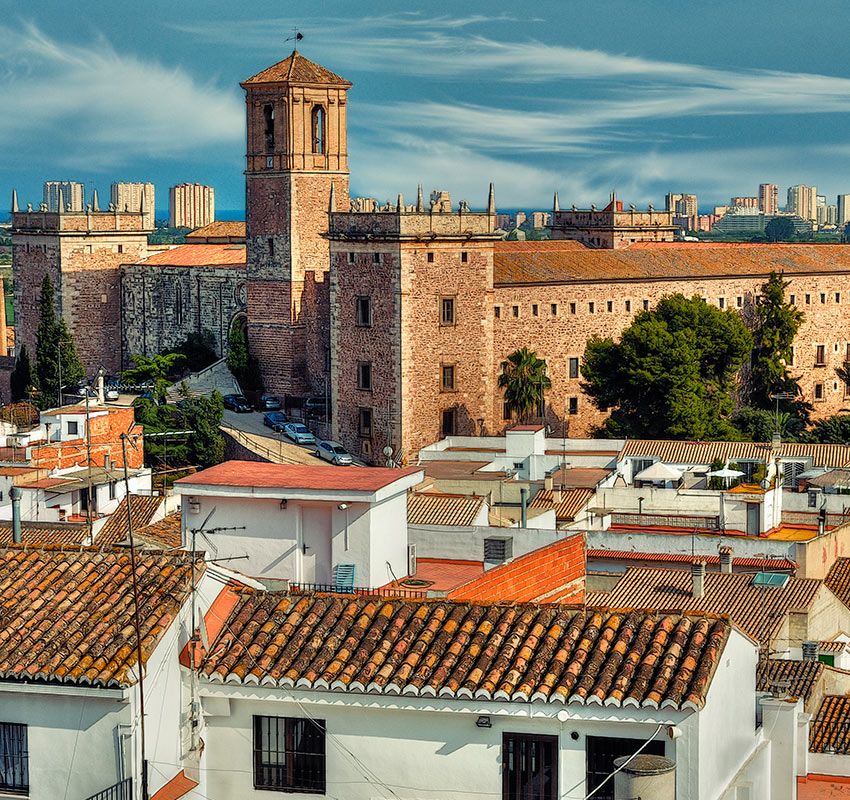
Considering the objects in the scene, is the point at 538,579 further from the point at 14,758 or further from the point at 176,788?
the point at 14,758

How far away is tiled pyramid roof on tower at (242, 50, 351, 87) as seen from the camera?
2265 inches

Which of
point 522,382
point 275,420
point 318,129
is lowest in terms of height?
point 275,420

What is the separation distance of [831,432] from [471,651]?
4409 centimetres

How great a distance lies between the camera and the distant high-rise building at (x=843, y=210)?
184 meters

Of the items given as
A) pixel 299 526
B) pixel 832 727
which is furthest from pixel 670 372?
pixel 299 526

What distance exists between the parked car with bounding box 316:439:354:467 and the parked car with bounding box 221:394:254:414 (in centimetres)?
558

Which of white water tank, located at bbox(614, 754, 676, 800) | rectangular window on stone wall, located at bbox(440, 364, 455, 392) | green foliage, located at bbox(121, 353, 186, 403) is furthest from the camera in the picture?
green foliage, located at bbox(121, 353, 186, 403)

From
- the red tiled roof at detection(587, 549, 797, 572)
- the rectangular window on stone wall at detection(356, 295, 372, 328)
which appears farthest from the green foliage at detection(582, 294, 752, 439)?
the red tiled roof at detection(587, 549, 797, 572)

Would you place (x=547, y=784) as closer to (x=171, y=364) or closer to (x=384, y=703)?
(x=384, y=703)

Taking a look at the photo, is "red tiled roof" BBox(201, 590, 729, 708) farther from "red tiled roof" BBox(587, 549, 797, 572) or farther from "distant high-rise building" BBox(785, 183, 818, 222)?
"distant high-rise building" BBox(785, 183, 818, 222)

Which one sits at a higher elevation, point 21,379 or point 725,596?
point 21,379

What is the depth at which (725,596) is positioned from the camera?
28.0 meters

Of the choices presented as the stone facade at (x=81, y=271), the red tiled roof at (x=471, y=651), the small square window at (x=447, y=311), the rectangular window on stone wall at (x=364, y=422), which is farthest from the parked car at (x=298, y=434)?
the red tiled roof at (x=471, y=651)

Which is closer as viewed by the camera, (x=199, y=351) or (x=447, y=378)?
(x=447, y=378)
